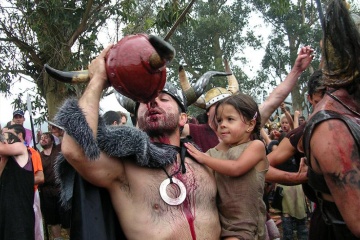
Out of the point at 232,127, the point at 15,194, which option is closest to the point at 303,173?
the point at 232,127

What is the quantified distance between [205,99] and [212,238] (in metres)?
2.56

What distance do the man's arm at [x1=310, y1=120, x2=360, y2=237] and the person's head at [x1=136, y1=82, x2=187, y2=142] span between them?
1.02 meters

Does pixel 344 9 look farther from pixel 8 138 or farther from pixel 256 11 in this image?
pixel 256 11

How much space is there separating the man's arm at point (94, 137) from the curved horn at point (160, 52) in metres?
0.29

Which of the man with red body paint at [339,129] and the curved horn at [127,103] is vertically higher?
the curved horn at [127,103]

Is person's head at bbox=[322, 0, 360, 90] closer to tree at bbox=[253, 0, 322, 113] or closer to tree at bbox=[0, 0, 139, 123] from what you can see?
tree at bbox=[0, 0, 139, 123]

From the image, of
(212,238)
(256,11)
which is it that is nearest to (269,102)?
(212,238)

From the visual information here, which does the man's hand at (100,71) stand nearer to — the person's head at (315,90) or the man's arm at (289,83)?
the man's arm at (289,83)

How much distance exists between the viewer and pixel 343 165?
205 centimetres

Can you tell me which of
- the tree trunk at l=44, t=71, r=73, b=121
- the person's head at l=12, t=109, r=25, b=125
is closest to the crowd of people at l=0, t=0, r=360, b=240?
the person's head at l=12, t=109, r=25, b=125

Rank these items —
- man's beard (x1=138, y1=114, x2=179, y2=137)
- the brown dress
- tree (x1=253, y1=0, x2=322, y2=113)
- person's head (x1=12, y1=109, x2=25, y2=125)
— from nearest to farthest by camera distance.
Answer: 1. the brown dress
2. man's beard (x1=138, y1=114, x2=179, y2=137)
3. person's head (x1=12, y1=109, x2=25, y2=125)
4. tree (x1=253, y1=0, x2=322, y2=113)

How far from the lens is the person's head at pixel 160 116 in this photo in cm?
283

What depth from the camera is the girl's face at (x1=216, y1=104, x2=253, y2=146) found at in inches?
120

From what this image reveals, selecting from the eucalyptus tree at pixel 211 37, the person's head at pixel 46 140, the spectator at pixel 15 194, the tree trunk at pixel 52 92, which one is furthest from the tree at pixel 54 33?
the eucalyptus tree at pixel 211 37
